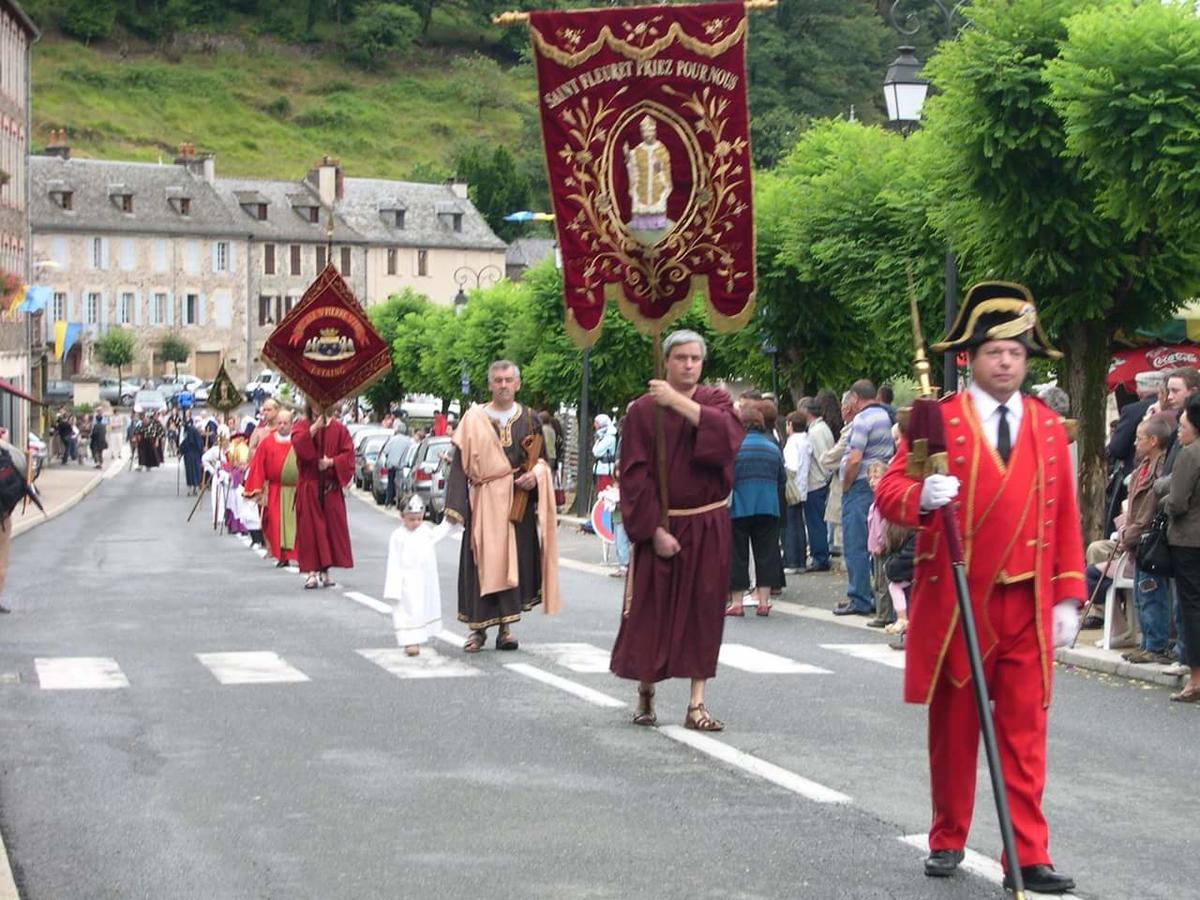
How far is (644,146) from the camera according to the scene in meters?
11.7

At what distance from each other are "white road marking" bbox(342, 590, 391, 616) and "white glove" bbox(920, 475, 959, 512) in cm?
1102

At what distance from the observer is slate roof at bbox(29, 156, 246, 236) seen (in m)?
108

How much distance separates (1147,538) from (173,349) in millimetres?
104230

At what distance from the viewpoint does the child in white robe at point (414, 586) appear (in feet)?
46.9

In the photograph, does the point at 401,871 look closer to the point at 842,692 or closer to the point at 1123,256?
the point at 842,692

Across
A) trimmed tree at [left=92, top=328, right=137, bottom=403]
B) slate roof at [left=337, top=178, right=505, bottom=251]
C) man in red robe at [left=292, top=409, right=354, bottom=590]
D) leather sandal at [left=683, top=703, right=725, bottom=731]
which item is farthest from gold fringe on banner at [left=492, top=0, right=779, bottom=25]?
slate roof at [left=337, top=178, right=505, bottom=251]

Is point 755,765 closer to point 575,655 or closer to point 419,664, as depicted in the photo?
point 419,664

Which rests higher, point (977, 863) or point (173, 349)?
point (173, 349)

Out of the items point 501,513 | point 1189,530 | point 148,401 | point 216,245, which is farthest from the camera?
point 216,245

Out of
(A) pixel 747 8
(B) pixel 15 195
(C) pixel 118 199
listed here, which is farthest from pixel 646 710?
(C) pixel 118 199

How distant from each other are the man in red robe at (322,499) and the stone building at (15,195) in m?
44.6

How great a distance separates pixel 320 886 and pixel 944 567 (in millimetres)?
2302

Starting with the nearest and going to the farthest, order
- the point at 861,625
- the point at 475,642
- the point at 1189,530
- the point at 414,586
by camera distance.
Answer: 1. the point at 1189,530
2. the point at 475,642
3. the point at 414,586
4. the point at 861,625

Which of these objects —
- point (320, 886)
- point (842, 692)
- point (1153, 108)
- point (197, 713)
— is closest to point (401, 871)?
point (320, 886)
